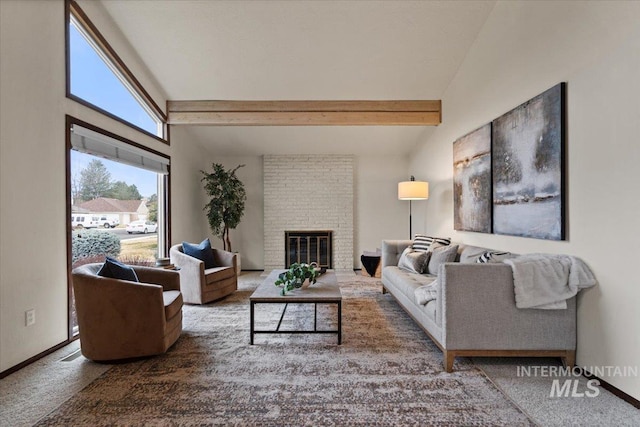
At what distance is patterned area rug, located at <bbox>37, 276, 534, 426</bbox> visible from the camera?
1756 millimetres

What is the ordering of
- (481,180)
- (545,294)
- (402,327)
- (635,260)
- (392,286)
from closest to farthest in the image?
(635,260) → (545,294) → (402,327) → (481,180) → (392,286)

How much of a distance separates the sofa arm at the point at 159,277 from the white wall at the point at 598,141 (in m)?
3.25

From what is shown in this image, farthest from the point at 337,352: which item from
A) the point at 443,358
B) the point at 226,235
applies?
the point at 226,235

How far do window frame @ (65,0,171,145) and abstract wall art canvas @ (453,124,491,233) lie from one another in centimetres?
408

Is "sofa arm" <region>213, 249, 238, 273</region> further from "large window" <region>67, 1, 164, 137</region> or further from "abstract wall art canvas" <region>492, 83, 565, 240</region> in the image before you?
"abstract wall art canvas" <region>492, 83, 565, 240</region>

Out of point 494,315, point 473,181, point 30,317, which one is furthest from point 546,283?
point 30,317

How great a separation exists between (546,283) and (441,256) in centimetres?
150

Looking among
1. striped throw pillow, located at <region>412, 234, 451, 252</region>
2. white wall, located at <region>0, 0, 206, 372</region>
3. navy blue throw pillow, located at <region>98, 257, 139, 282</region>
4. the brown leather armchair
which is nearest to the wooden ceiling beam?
striped throw pillow, located at <region>412, 234, 451, 252</region>

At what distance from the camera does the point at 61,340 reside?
2.75m

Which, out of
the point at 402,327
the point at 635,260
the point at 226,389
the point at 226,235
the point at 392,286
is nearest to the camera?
A: the point at 635,260

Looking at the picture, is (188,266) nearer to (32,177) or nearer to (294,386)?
(32,177)

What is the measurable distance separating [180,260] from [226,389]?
236cm

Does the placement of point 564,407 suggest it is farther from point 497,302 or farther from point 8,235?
point 8,235

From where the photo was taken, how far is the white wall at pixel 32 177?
2.28 m
